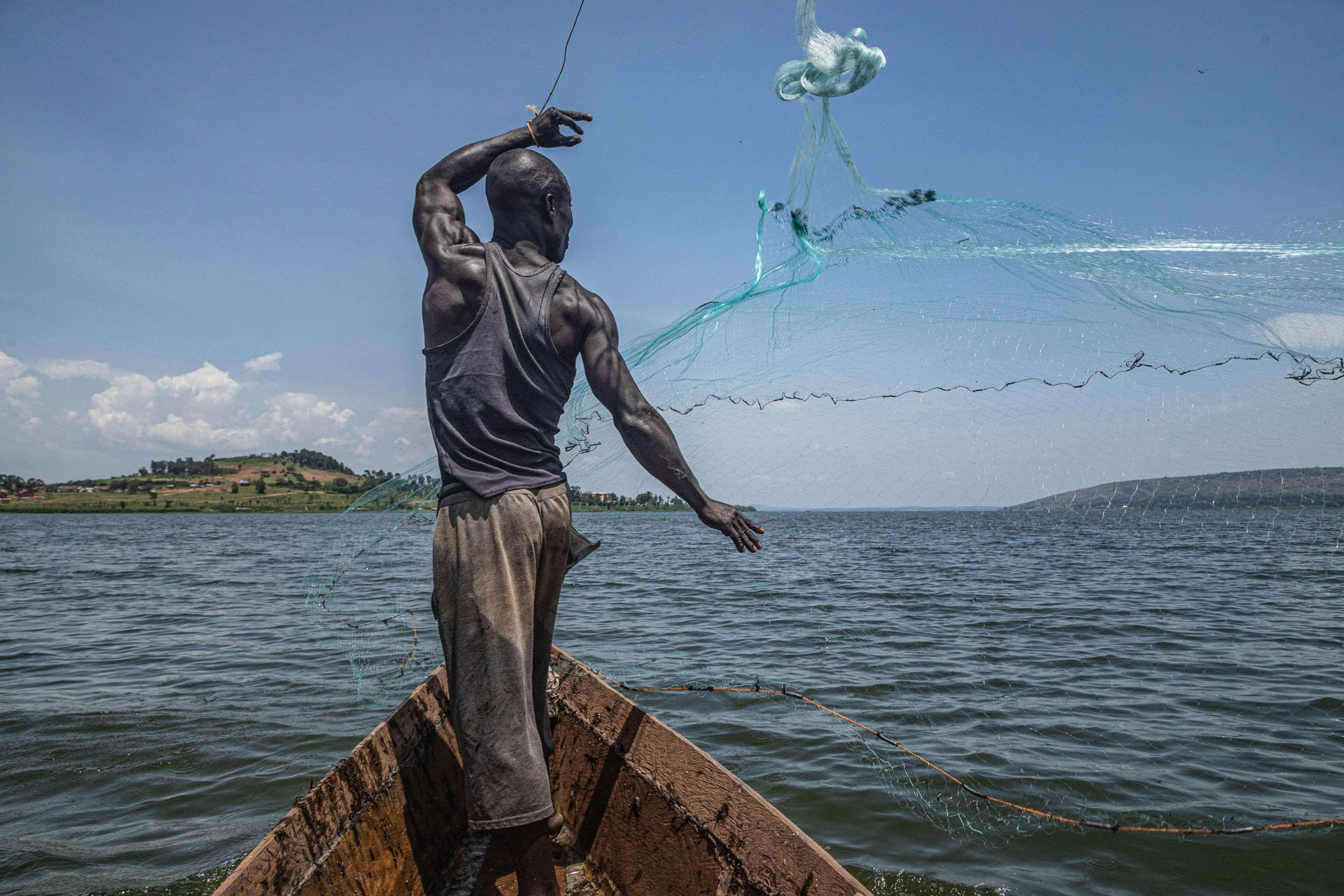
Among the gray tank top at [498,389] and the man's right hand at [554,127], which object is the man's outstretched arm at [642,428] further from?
the man's right hand at [554,127]

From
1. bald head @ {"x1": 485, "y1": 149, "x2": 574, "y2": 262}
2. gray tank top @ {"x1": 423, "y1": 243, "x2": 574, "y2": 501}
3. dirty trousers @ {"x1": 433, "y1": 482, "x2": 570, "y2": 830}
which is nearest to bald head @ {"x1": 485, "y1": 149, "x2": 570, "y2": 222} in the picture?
bald head @ {"x1": 485, "y1": 149, "x2": 574, "y2": 262}

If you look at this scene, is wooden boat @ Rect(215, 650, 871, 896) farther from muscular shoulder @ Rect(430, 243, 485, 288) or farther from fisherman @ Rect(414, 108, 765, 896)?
muscular shoulder @ Rect(430, 243, 485, 288)

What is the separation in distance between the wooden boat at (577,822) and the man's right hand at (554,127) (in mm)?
2401

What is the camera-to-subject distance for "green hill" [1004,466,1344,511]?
5.99 meters

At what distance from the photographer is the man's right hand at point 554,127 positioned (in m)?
3.04

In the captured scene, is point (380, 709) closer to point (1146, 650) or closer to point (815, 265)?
point (815, 265)

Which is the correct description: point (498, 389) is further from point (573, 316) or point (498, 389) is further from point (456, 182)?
point (456, 182)

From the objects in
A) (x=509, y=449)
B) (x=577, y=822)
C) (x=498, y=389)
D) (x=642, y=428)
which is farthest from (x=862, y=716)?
(x=498, y=389)

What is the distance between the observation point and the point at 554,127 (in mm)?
3061

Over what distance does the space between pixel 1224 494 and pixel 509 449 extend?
7.84 m

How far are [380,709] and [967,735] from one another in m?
5.41

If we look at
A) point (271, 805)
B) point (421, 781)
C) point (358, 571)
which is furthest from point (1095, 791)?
point (358, 571)

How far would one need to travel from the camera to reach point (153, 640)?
1127 cm

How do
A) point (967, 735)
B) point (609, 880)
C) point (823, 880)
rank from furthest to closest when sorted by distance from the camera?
1. point (967, 735)
2. point (609, 880)
3. point (823, 880)
